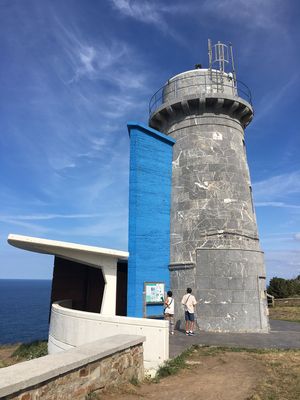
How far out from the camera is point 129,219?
1571 cm

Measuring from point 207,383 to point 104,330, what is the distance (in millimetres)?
4363

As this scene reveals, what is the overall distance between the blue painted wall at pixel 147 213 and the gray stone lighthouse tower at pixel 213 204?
0.52 m

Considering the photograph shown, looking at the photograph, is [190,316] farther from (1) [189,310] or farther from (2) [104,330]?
(2) [104,330]

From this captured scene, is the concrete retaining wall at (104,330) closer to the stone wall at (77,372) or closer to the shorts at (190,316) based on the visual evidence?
the stone wall at (77,372)

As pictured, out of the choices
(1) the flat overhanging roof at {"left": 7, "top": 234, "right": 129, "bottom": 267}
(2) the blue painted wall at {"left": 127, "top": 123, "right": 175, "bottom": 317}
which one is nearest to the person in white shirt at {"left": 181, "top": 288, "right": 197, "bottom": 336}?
(2) the blue painted wall at {"left": 127, "top": 123, "right": 175, "bottom": 317}

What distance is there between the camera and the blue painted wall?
49.3 feet

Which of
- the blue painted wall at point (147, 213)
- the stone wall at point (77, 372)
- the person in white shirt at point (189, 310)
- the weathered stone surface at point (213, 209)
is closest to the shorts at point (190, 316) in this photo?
the person in white shirt at point (189, 310)

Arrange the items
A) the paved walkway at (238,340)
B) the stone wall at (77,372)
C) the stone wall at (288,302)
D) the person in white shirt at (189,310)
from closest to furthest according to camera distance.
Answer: the stone wall at (77,372) → the paved walkway at (238,340) → the person in white shirt at (189,310) → the stone wall at (288,302)

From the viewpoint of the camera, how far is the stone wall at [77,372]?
4527 millimetres

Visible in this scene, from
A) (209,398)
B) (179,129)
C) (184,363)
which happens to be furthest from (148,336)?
(179,129)

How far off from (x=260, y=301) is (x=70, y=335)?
846 cm

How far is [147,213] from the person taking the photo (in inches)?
632

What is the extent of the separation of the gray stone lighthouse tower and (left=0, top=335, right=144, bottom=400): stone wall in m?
7.46

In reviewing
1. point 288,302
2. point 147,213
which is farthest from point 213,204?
point 288,302
